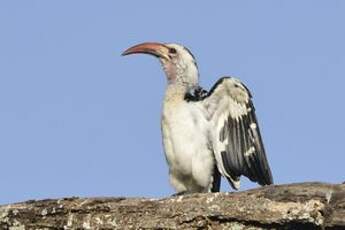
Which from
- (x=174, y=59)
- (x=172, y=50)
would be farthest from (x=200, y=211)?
(x=172, y=50)

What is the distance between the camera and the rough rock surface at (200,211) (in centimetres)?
840

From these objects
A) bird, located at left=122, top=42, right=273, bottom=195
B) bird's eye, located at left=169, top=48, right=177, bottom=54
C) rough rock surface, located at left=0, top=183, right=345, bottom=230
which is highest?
bird's eye, located at left=169, top=48, right=177, bottom=54

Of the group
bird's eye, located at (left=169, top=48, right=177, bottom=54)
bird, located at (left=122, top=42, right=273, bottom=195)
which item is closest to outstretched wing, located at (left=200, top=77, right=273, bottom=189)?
bird, located at (left=122, top=42, right=273, bottom=195)

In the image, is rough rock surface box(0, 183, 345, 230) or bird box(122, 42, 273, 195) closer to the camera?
rough rock surface box(0, 183, 345, 230)

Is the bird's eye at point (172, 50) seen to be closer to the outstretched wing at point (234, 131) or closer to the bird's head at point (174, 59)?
the bird's head at point (174, 59)

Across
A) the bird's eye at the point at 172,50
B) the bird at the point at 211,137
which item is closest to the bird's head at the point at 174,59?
the bird's eye at the point at 172,50

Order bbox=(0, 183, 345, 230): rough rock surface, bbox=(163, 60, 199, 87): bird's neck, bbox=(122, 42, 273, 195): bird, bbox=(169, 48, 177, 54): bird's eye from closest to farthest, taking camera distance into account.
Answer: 1. bbox=(0, 183, 345, 230): rough rock surface
2. bbox=(122, 42, 273, 195): bird
3. bbox=(163, 60, 199, 87): bird's neck
4. bbox=(169, 48, 177, 54): bird's eye

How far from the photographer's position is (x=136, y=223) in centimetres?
873

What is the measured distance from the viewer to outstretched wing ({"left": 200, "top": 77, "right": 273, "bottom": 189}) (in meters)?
11.9

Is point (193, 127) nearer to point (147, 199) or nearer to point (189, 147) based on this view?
point (189, 147)

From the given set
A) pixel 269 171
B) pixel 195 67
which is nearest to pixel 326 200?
pixel 269 171

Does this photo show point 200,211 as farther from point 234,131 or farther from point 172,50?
point 172,50

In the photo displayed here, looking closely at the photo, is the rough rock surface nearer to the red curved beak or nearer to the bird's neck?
the bird's neck

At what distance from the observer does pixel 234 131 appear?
12289 mm
